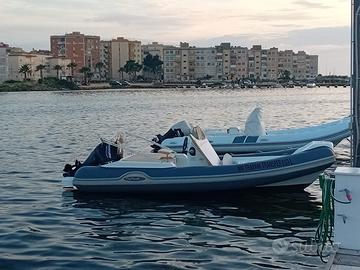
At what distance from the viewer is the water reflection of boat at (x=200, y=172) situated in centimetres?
1316

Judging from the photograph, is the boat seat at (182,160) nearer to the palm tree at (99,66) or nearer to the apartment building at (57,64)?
the apartment building at (57,64)

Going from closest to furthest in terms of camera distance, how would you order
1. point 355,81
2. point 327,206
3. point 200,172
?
point 355,81 < point 327,206 < point 200,172

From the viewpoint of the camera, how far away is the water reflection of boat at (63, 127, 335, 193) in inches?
518

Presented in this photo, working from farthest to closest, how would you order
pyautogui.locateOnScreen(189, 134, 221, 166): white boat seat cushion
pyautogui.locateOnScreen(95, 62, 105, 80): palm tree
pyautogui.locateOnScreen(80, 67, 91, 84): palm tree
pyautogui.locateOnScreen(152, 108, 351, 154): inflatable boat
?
pyautogui.locateOnScreen(95, 62, 105, 80): palm tree
pyautogui.locateOnScreen(80, 67, 91, 84): palm tree
pyautogui.locateOnScreen(152, 108, 351, 154): inflatable boat
pyautogui.locateOnScreen(189, 134, 221, 166): white boat seat cushion

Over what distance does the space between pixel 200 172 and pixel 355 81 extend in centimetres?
659

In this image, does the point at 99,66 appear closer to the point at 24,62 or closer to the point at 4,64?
the point at 24,62

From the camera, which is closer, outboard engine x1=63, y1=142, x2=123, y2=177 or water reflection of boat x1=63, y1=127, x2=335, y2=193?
water reflection of boat x1=63, y1=127, x2=335, y2=193

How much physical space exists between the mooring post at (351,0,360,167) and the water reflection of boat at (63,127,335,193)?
5.96 meters

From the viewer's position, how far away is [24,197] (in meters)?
14.5

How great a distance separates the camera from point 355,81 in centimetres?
706

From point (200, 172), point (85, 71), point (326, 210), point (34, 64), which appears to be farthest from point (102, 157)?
point (34, 64)

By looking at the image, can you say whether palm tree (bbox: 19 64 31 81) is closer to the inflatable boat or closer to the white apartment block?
the white apartment block

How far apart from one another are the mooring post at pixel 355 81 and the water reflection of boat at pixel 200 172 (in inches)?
235

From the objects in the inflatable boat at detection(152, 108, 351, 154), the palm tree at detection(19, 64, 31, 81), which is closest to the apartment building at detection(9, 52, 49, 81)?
the palm tree at detection(19, 64, 31, 81)
